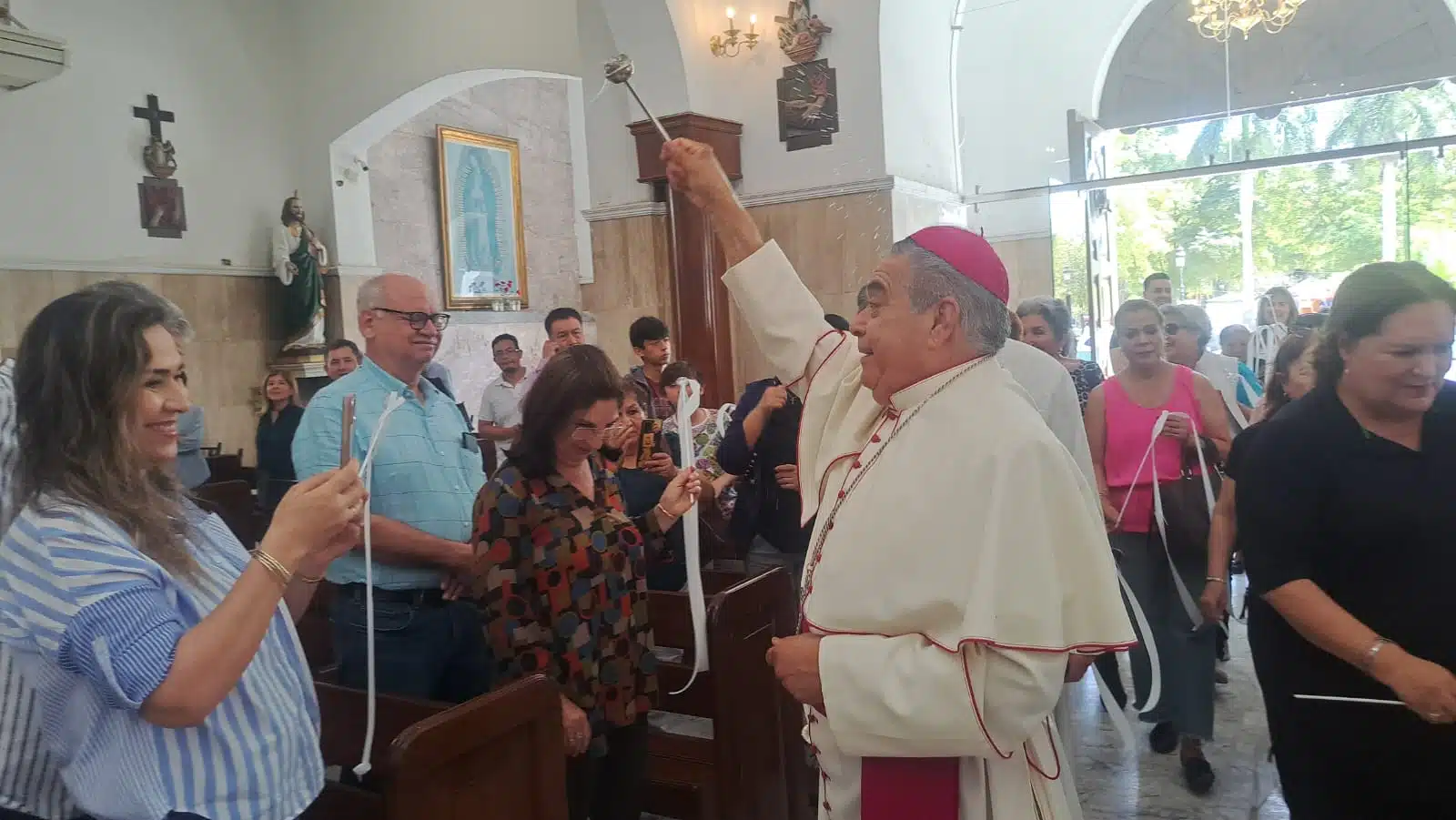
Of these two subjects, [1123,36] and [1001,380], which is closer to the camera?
[1001,380]

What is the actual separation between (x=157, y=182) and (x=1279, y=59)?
8999 mm

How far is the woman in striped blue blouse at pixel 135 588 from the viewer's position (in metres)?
1.27

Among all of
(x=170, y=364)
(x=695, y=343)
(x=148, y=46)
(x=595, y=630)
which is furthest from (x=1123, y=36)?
(x=170, y=364)

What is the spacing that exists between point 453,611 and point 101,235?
6.19 metres

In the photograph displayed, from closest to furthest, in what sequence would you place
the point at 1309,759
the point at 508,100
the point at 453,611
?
1. the point at 1309,759
2. the point at 453,611
3. the point at 508,100

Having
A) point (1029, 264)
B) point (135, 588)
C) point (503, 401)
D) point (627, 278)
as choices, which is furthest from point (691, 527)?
point (1029, 264)

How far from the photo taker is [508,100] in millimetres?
11406

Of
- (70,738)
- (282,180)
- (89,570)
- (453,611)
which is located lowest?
(453,611)

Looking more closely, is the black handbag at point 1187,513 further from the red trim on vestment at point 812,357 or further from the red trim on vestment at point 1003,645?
the red trim on vestment at point 1003,645

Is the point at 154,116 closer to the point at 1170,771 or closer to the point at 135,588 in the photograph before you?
the point at 135,588

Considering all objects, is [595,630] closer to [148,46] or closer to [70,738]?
[70,738]

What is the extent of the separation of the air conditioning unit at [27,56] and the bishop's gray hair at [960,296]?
6.13 m

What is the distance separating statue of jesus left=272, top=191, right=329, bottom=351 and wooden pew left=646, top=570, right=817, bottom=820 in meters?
6.26

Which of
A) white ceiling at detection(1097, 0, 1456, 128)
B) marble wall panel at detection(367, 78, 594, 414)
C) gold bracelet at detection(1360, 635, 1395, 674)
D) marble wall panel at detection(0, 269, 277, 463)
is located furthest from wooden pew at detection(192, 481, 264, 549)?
white ceiling at detection(1097, 0, 1456, 128)
